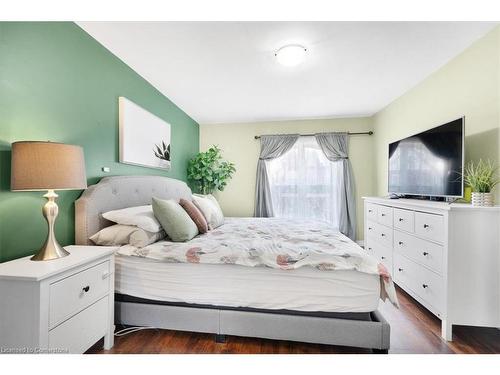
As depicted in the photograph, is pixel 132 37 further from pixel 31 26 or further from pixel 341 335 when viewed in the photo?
pixel 341 335

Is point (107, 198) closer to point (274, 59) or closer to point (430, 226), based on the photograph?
point (274, 59)

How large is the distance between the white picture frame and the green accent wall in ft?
0.23

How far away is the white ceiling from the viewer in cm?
178

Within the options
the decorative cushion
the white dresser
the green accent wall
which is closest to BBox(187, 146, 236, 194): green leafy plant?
the green accent wall

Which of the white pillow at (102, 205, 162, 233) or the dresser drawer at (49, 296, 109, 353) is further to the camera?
the white pillow at (102, 205, 162, 233)

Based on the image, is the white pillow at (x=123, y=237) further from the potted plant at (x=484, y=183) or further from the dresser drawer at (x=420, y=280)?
the potted plant at (x=484, y=183)

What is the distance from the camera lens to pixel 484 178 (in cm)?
170

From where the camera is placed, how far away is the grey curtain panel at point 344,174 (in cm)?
402

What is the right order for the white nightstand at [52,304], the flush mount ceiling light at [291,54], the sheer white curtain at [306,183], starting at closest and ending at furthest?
the white nightstand at [52,304] → the flush mount ceiling light at [291,54] → the sheer white curtain at [306,183]

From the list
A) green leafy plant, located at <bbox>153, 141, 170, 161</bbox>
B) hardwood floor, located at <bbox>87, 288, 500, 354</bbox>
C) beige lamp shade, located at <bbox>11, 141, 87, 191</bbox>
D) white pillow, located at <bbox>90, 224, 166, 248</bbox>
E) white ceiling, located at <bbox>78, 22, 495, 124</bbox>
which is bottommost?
hardwood floor, located at <bbox>87, 288, 500, 354</bbox>

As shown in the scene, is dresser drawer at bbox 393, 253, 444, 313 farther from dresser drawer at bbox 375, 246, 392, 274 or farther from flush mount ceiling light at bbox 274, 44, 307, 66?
flush mount ceiling light at bbox 274, 44, 307, 66

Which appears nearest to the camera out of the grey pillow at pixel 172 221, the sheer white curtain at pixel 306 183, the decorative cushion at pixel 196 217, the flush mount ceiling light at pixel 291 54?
the grey pillow at pixel 172 221

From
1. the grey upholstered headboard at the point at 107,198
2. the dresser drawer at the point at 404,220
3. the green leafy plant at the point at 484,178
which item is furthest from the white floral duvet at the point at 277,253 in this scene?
the green leafy plant at the point at 484,178

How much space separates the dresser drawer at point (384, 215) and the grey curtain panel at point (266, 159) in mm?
1902
